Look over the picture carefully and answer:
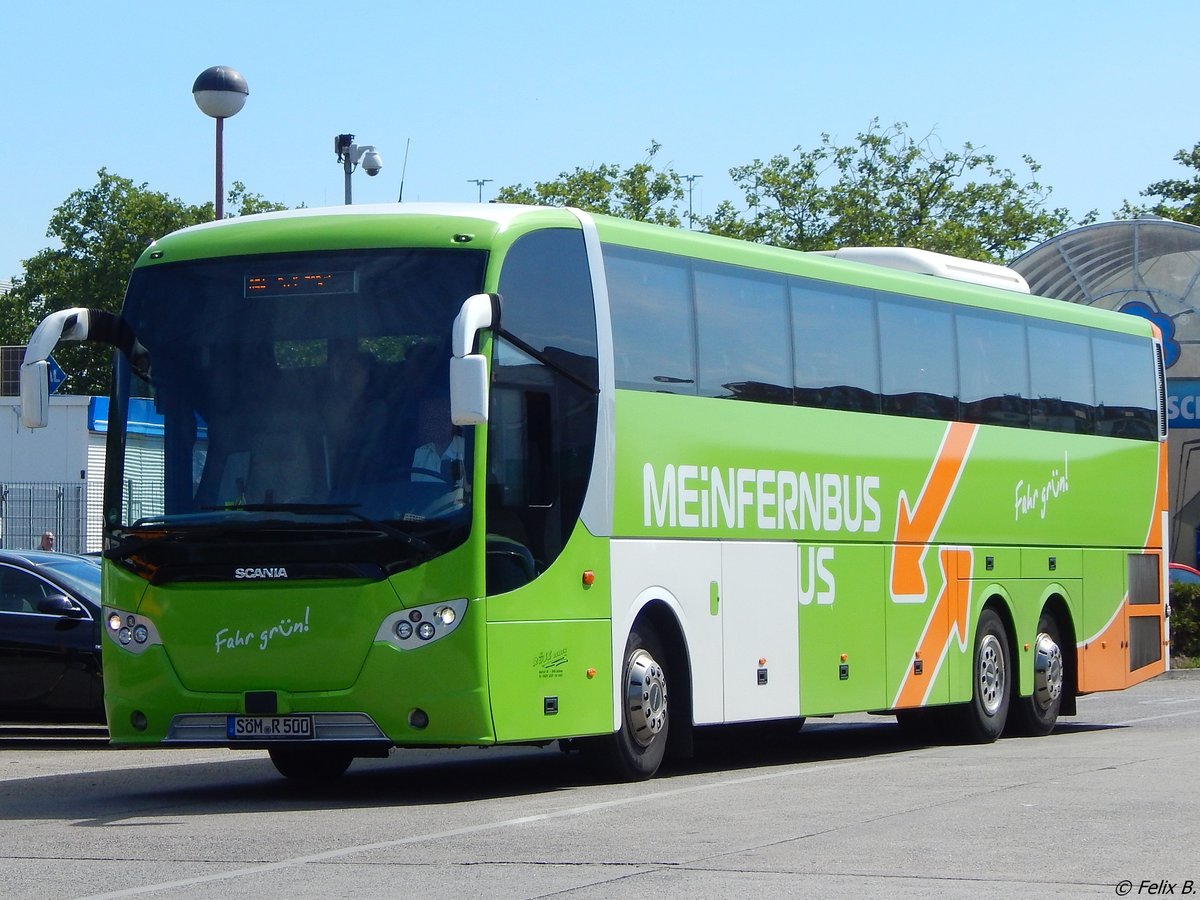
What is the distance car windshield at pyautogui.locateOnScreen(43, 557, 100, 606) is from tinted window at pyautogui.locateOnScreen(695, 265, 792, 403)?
6619 millimetres

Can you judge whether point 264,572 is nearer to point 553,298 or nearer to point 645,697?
point 553,298

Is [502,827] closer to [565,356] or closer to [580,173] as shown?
[565,356]

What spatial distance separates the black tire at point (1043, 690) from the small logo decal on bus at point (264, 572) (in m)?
9.37

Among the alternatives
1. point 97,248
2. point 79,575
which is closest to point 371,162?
point 79,575

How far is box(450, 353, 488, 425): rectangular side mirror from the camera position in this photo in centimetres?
1133

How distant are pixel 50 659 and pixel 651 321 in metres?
6.92

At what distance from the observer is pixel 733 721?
48.6ft

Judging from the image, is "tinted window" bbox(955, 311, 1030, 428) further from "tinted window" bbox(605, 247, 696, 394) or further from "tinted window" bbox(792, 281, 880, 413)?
"tinted window" bbox(605, 247, 696, 394)

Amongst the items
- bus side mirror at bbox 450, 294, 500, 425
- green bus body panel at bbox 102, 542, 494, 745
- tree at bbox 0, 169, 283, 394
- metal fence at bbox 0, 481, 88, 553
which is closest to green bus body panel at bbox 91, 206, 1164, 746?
green bus body panel at bbox 102, 542, 494, 745

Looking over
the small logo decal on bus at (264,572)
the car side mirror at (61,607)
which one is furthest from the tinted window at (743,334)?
the car side mirror at (61,607)

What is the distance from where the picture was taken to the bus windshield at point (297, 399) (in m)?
12.1

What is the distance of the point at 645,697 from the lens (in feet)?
44.7

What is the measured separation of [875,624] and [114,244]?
69.5m

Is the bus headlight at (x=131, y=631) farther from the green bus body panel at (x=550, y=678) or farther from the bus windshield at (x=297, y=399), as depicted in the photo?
the green bus body panel at (x=550, y=678)
